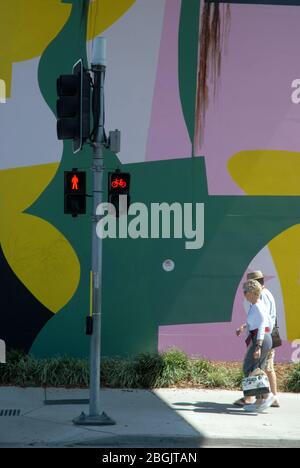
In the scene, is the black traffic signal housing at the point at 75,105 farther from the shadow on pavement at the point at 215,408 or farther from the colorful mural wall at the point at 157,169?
the shadow on pavement at the point at 215,408

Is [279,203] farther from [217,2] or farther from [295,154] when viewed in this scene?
[217,2]

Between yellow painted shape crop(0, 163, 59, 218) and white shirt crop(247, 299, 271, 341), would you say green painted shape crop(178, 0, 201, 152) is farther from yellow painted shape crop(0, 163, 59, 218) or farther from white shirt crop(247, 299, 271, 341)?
white shirt crop(247, 299, 271, 341)

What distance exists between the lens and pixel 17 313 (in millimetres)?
12750

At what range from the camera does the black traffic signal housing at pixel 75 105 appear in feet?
31.1

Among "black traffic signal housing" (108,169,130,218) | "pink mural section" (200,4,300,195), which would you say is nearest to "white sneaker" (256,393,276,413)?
"black traffic signal housing" (108,169,130,218)

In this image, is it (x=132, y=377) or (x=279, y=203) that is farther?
(x=279, y=203)

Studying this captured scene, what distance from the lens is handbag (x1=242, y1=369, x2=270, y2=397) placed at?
1025 cm

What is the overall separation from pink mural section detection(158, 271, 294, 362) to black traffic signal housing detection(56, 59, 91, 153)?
447 cm

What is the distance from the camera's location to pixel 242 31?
1295 cm

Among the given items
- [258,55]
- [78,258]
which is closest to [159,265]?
[78,258]

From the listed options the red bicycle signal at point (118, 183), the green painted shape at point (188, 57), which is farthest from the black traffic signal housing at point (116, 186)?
the green painted shape at point (188, 57)

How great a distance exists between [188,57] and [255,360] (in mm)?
5278

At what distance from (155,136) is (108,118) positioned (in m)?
0.83

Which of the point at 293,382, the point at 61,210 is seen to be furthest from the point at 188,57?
the point at 293,382
